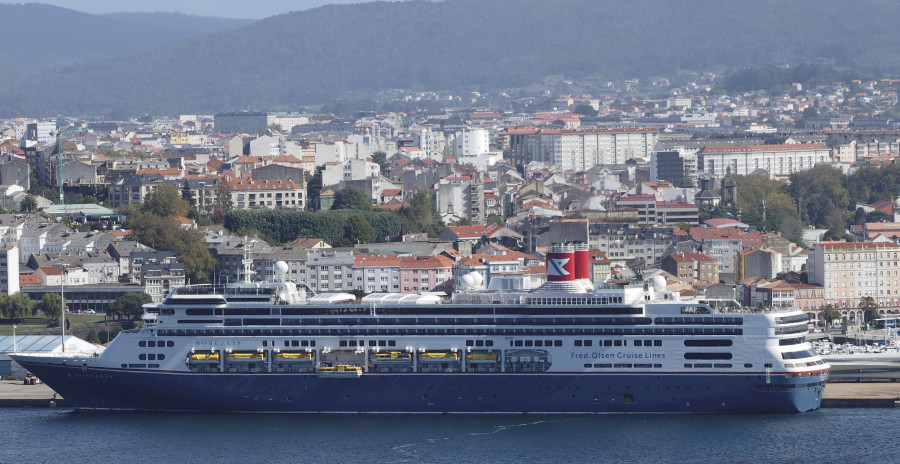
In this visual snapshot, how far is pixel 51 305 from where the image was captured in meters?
44.1

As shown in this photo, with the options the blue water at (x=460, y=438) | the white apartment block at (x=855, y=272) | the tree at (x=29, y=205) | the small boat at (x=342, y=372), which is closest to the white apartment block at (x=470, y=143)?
the tree at (x=29, y=205)

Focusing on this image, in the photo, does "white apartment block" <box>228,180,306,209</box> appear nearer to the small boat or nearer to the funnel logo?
the small boat

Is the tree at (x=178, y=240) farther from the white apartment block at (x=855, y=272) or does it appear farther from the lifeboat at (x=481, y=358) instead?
the lifeboat at (x=481, y=358)

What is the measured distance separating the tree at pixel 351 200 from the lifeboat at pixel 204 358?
1248 inches

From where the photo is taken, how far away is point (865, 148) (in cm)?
8681

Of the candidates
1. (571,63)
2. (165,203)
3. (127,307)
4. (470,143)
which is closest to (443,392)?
(127,307)

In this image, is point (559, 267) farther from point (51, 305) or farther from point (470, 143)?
point (470, 143)

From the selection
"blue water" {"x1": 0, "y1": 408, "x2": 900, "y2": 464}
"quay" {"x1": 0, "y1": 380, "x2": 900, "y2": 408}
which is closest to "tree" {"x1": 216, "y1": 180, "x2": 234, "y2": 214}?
"quay" {"x1": 0, "y1": 380, "x2": 900, "y2": 408}

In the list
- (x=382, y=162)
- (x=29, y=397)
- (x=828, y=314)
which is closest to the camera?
(x=29, y=397)

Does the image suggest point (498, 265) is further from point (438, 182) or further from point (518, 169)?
point (518, 169)

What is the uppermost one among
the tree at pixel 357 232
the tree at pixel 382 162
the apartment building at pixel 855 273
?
the tree at pixel 382 162

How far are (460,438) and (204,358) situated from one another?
4.89m

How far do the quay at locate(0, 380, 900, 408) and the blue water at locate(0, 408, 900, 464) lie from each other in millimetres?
412

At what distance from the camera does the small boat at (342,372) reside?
30234 millimetres
